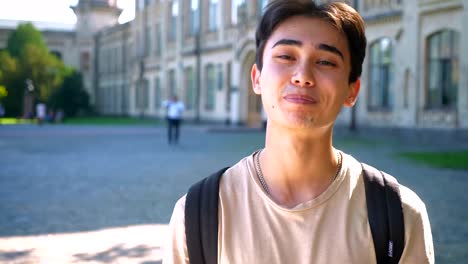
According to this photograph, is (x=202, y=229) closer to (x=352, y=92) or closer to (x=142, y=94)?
(x=352, y=92)

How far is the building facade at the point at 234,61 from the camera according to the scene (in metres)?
20.3

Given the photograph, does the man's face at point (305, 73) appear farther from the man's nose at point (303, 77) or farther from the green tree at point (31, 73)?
the green tree at point (31, 73)

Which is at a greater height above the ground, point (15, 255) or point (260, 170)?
point (260, 170)

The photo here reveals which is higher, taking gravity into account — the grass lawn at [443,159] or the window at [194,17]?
the window at [194,17]

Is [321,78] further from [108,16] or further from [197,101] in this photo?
[108,16]

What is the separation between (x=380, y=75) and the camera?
2373 centimetres

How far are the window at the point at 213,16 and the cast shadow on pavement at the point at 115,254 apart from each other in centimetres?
3255

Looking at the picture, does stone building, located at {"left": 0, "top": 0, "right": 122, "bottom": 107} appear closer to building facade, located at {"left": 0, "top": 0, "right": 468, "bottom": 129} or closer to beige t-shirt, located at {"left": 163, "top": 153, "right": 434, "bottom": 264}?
building facade, located at {"left": 0, "top": 0, "right": 468, "bottom": 129}

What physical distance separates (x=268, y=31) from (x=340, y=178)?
50 cm

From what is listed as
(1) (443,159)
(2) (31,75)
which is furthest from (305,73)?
(2) (31,75)

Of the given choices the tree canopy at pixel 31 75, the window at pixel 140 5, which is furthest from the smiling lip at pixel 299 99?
the tree canopy at pixel 31 75

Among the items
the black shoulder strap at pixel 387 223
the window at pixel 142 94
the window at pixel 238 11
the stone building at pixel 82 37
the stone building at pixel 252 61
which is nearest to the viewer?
the black shoulder strap at pixel 387 223

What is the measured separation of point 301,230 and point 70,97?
56795mm

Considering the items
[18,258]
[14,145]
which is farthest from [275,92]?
[14,145]
